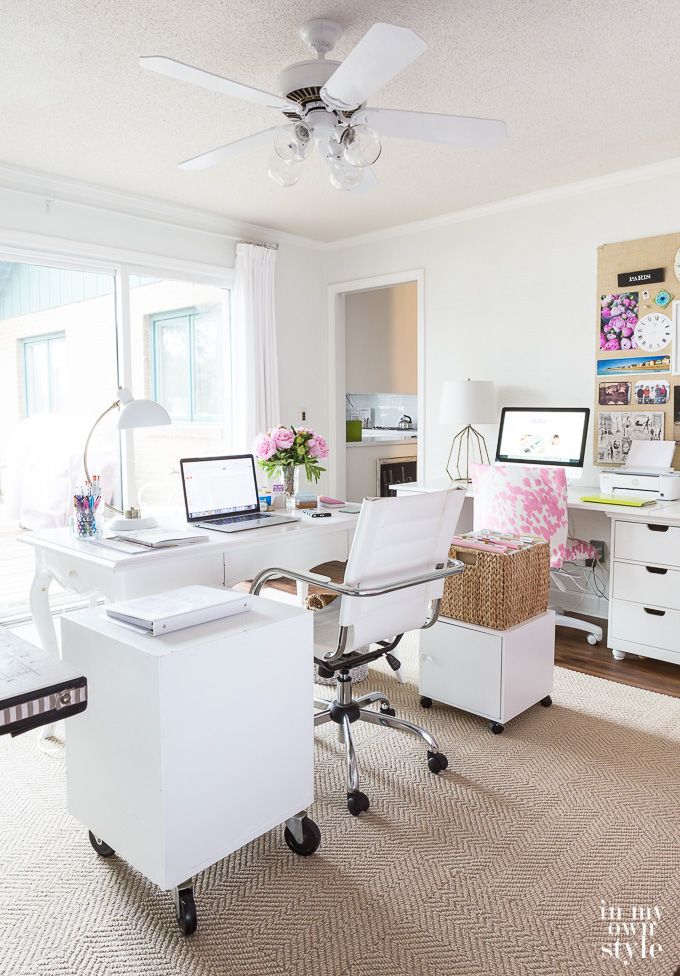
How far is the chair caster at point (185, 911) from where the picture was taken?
160 cm

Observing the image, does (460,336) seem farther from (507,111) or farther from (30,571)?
(30,571)

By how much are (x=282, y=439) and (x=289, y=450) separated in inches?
2.6

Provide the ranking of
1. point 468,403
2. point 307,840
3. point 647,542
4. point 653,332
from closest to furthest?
point 307,840
point 647,542
point 653,332
point 468,403

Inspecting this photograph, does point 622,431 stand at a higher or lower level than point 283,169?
lower

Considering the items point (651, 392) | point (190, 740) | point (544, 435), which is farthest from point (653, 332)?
point (190, 740)

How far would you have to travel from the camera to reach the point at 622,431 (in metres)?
3.82

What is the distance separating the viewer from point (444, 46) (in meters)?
2.41

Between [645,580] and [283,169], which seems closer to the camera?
[283,169]

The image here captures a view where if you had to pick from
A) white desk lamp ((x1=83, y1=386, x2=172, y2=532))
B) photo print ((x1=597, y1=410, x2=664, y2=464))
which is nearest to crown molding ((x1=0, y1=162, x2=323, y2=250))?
white desk lamp ((x1=83, y1=386, x2=172, y2=532))

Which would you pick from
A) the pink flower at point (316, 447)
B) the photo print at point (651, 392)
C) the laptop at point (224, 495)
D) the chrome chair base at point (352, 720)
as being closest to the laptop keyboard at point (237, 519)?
the laptop at point (224, 495)

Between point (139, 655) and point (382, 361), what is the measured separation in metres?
4.80

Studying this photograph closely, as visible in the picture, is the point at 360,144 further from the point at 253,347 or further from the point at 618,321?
the point at 253,347

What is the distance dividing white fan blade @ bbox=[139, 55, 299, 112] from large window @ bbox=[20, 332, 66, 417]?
7.66 ft

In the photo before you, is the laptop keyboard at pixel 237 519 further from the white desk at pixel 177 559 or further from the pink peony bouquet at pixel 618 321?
the pink peony bouquet at pixel 618 321
